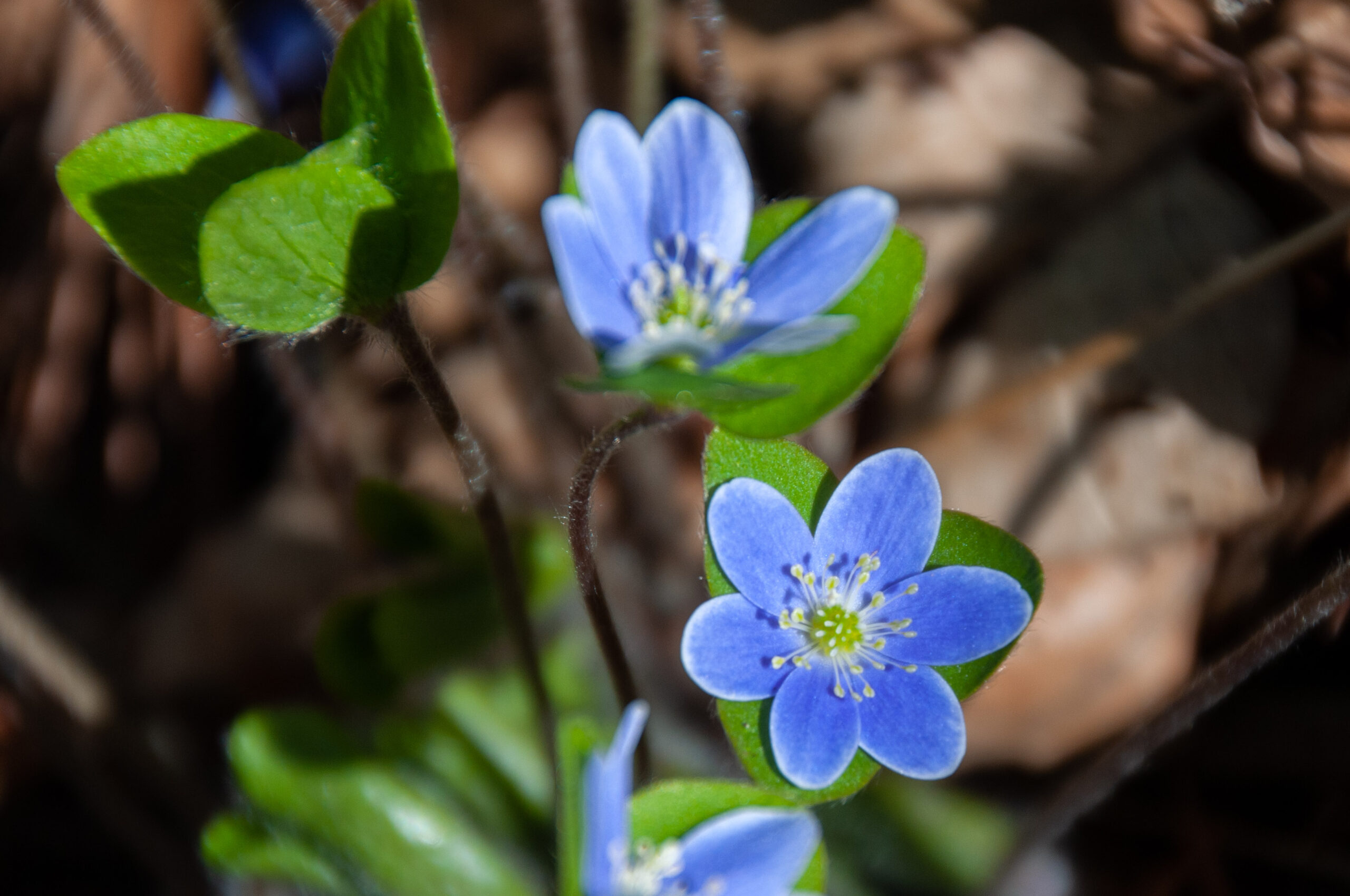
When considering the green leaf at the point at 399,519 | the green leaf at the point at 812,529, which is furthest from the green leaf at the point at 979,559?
the green leaf at the point at 399,519

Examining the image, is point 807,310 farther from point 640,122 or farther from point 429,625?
point 640,122

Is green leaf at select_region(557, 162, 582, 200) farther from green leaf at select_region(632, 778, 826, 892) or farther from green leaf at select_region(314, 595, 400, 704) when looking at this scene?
green leaf at select_region(314, 595, 400, 704)

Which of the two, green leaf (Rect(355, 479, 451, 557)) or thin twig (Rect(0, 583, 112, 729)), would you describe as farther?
thin twig (Rect(0, 583, 112, 729))

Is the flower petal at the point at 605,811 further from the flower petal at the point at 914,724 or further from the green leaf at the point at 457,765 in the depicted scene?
the green leaf at the point at 457,765

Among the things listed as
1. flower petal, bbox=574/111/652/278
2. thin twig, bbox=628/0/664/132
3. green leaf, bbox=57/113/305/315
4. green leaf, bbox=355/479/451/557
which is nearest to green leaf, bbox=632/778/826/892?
flower petal, bbox=574/111/652/278

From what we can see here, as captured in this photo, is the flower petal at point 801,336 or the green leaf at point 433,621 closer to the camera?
the flower petal at point 801,336

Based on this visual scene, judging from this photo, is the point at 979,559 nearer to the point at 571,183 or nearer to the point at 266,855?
the point at 571,183

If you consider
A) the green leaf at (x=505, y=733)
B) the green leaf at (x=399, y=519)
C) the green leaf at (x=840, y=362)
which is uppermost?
the green leaf at (x=840, y=362)
